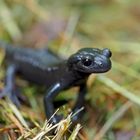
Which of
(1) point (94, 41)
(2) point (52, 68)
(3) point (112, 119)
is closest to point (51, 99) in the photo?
(2) point (52, 68)

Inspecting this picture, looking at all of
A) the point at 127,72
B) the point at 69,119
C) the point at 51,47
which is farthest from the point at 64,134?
the point at 51,47

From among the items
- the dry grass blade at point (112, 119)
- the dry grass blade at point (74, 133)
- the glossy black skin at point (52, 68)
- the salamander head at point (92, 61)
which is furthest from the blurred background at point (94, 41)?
the salamander head at point (92, 61)

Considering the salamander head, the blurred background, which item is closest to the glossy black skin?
the salamander head

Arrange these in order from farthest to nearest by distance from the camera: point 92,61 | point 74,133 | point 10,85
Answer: point 10,85
point 92,61
point 74,133

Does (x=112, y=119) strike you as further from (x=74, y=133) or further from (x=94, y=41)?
(x=94, y=41)

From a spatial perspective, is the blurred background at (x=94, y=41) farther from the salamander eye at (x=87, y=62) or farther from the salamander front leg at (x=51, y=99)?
the salamander eye at (x=87, y=62)
